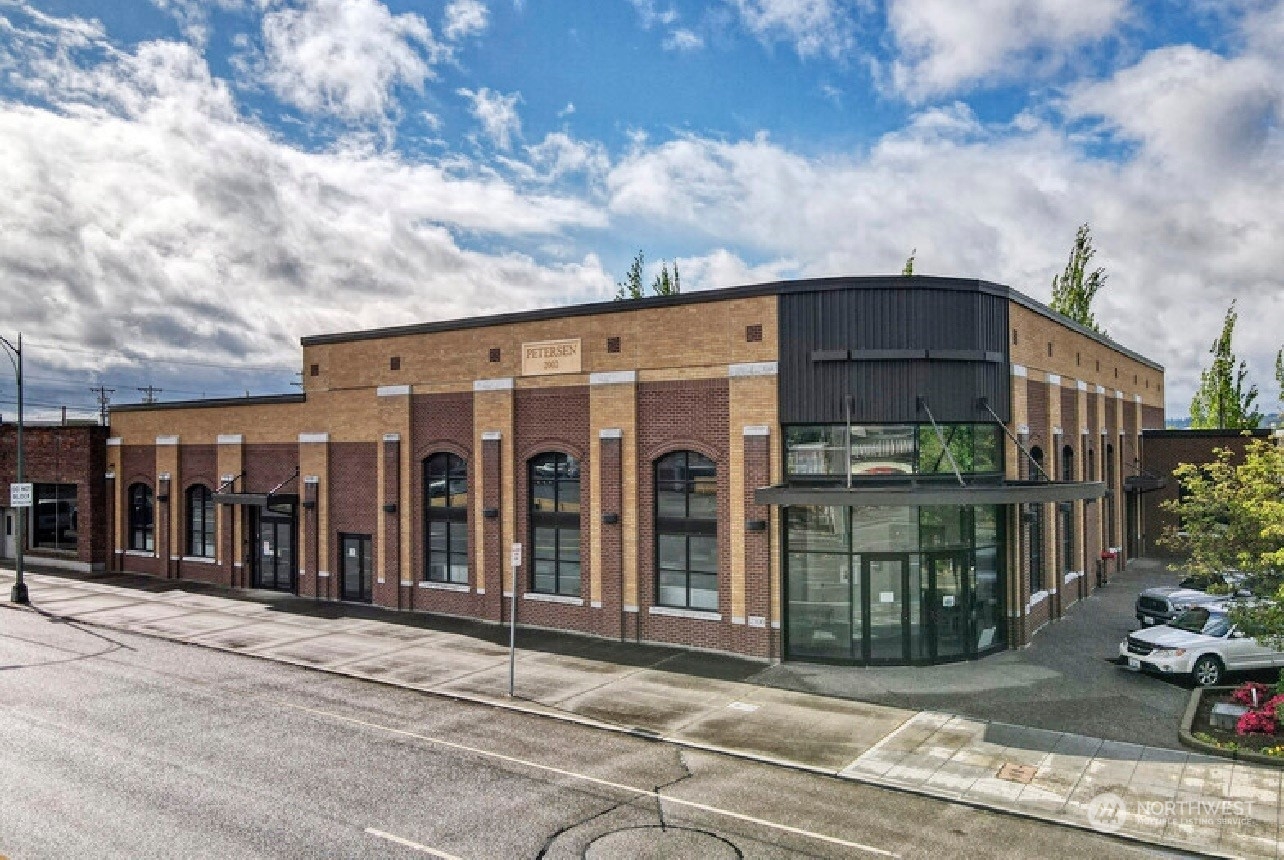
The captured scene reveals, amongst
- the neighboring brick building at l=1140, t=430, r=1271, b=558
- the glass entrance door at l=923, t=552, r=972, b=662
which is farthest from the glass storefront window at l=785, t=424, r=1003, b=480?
the neighboring brick building at l=1140, t=430, r=1271, b=558

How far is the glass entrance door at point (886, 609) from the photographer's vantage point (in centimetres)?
2089

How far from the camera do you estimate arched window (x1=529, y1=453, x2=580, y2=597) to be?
25.2 meters

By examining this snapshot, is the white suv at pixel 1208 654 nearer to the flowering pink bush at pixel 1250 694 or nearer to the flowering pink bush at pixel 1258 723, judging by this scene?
the flowering pink bush at pixel 1250 694

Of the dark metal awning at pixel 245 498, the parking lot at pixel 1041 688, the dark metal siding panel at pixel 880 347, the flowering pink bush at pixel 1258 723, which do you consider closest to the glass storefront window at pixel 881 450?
the dark metal siding panel at pixel 880 347

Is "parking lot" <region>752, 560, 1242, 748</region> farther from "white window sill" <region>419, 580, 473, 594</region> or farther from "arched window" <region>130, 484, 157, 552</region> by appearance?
"arched window" <region>130, 484, 157, 552</region>

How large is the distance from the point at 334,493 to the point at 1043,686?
912 inches

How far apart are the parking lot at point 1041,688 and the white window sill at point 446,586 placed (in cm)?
1089

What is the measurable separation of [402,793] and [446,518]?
15110 millimetres

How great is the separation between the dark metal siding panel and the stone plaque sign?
21.2 feet

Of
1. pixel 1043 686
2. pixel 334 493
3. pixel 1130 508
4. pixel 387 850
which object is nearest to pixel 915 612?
pixel 1043 686

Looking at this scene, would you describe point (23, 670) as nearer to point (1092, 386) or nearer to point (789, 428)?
point (789, 428)

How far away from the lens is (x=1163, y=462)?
4138 centimetres

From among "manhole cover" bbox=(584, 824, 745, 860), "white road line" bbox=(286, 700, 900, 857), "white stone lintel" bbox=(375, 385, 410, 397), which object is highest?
"white stone lintel" bbox=(375, 385, 410, 397)

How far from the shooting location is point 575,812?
12547mm
